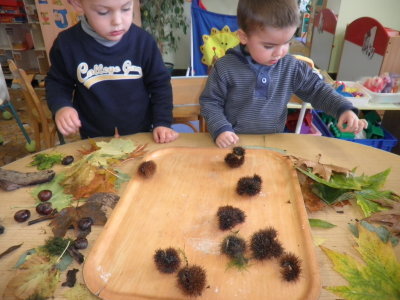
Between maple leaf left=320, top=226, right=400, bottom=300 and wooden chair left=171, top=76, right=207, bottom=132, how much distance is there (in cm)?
91

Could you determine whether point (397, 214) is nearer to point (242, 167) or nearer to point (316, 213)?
point (316, 213)

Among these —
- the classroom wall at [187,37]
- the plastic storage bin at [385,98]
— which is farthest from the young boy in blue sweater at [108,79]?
the classroom wall at [187,37]

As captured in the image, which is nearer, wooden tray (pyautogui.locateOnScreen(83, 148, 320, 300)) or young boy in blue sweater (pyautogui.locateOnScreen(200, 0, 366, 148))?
wooden tray (pyautogui.locateOnScreen(83, 148, 320, 300))

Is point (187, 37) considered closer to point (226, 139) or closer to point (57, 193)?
point (226, 139)

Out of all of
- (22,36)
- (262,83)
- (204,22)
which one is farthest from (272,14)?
(22,36)

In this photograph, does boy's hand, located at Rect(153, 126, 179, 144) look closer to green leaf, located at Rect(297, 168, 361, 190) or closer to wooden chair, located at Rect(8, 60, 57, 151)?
green leaf, located at Rect(297, 168, 361, 190)

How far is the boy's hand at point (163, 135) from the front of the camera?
0.94 metres

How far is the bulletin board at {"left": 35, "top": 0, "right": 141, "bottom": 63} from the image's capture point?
10.2 ft

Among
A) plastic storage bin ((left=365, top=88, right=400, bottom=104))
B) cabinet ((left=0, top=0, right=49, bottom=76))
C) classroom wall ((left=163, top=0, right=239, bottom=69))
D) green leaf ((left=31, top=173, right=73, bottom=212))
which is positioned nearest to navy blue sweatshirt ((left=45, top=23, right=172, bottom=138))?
green leaf ((left=31, top=173, right=73, bottom=212))

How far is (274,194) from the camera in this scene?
692 mm

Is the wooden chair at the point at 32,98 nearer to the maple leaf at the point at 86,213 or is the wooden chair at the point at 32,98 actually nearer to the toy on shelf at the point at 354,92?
the maple leaf at the point at 86,213

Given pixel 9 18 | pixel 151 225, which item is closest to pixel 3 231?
pixel 151 225

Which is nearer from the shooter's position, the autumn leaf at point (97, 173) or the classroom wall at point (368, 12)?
the autumn leaf at point (97, 173)

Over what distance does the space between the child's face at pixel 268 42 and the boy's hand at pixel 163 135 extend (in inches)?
13.9
